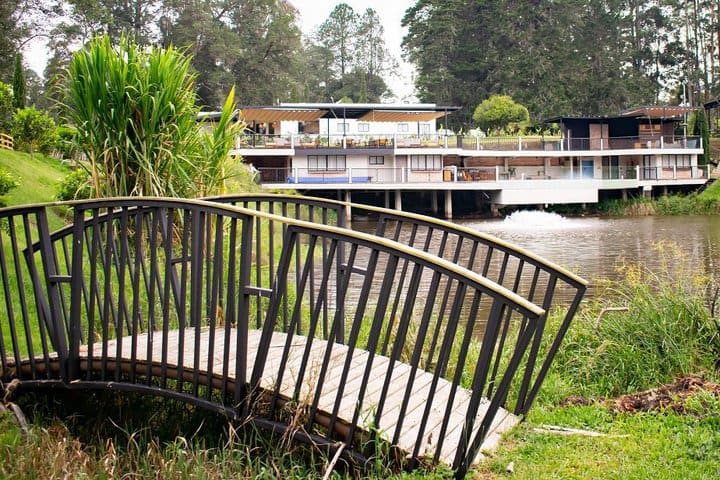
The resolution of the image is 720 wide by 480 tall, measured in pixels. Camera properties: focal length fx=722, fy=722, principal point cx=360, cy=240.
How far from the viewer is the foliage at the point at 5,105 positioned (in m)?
15.1

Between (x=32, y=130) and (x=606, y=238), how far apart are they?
14.6m

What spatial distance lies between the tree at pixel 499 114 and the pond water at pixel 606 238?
1306 cm

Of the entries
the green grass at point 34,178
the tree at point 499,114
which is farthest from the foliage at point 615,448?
the tree at point 499,114

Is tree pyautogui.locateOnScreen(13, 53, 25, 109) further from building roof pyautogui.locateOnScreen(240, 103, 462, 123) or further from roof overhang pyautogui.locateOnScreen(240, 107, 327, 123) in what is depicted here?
roof overhang pyautogui.locateOnScreen(240, 107, 327, 123)

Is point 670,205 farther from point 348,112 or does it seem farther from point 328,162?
point 348,112

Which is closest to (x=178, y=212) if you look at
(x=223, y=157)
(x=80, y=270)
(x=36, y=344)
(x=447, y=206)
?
(x=223, y=157)

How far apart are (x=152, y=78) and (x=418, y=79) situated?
47.6 m

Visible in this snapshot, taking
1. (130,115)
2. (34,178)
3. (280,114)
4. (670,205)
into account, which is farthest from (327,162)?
(130,115)

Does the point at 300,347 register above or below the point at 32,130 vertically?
below

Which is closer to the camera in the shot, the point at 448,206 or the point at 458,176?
the point at 448,206

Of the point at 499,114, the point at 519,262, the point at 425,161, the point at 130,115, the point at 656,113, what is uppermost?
the point at 499,114

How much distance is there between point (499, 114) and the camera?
41219mm

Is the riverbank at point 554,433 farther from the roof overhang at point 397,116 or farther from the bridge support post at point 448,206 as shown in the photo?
the roof overhang at point 397,116

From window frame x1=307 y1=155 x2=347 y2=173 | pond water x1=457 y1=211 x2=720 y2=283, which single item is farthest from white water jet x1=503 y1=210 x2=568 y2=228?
window frame x1=307 y1=155 x2=347 y2=173
